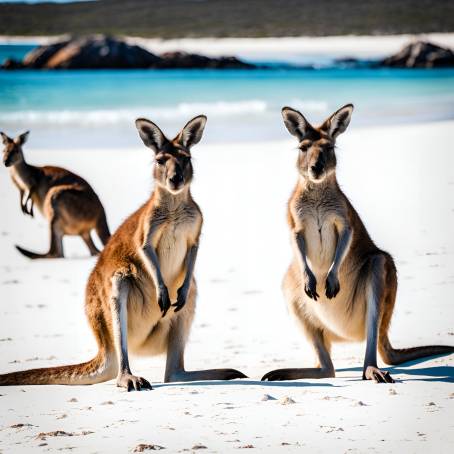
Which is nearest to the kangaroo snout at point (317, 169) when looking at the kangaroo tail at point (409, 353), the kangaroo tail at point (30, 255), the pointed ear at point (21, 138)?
the kangaroo tail at point (409, 353)

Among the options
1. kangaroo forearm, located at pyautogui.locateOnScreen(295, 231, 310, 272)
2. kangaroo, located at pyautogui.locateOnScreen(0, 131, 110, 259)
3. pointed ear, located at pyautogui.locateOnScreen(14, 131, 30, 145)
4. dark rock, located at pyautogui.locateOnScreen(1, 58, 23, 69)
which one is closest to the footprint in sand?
kangaroo forearm, located at pyautogui.locateOnScreen(295, 231, 310, 272)

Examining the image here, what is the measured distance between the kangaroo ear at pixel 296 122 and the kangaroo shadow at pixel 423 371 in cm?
99

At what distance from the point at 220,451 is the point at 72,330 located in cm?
221

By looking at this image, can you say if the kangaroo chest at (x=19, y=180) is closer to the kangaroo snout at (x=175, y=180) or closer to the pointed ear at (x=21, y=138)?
the pointed ear at (x=21, y=138)

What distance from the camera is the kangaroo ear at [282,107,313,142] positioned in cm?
411

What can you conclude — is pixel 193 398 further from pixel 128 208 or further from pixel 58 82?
pixel 58 82

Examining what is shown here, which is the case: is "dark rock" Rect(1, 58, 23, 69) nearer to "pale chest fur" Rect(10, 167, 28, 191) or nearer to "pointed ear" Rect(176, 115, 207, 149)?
"pale chest fur" Rect(10, 167, 28, 191)

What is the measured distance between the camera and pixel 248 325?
493 cm

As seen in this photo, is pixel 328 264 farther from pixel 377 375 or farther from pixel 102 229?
pixel 102 229

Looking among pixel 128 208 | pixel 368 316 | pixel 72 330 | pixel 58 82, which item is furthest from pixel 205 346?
pixel 58 82

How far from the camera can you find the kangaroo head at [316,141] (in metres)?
4.02

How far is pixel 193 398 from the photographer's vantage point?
11.3ft

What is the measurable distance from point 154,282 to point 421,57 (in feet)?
44.5

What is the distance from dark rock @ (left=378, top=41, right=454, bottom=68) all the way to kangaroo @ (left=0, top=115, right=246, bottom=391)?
39.5 feet
